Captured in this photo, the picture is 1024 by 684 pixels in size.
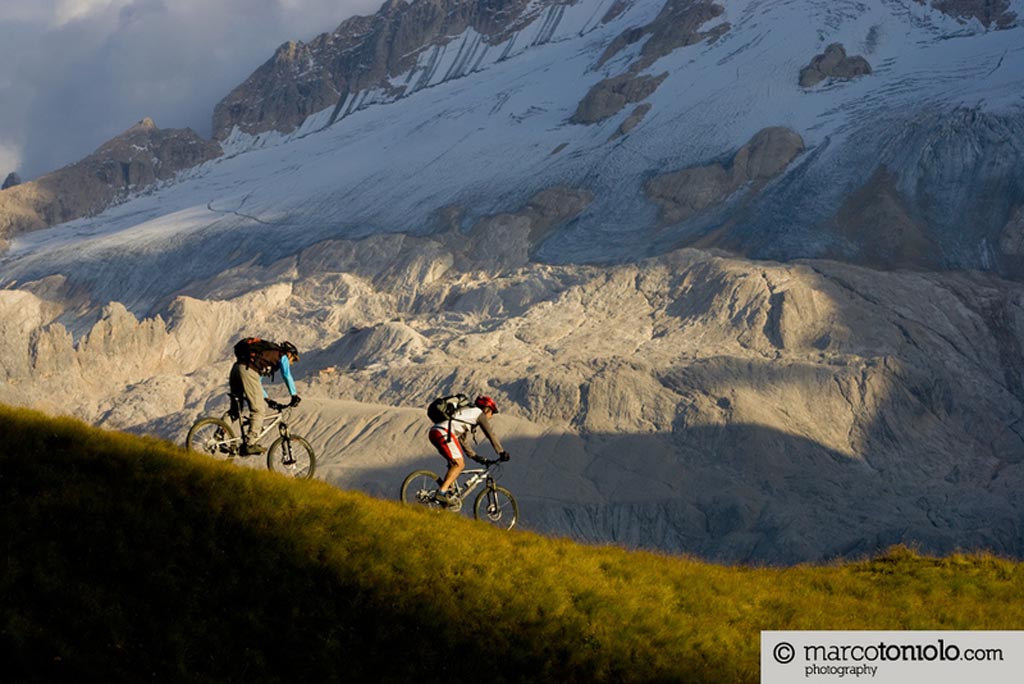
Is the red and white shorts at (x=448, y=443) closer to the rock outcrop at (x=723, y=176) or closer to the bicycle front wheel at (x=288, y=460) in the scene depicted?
the bicycle front wheel at (x=288, y=460)

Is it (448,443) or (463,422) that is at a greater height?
(463,422)

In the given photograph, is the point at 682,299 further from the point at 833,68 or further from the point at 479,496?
the point at 479,496

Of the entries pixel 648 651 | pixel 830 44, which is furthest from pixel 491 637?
pixel 830 44

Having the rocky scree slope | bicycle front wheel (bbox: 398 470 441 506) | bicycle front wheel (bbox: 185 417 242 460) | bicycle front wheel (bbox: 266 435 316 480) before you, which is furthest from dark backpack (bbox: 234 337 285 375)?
the rocky scree slope

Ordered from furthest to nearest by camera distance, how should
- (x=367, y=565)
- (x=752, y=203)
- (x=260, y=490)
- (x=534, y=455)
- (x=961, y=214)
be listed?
1. (x=752, y=203)
2. (x=961, y=214)
3. (x=534, y=455)
4. (x=260, y=490)
5. (x=367, y=565)

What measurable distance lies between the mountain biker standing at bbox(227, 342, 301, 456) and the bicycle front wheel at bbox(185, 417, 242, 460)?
0.60ft

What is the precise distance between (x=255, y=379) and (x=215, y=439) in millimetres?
1122

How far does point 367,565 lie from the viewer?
14.9 metres

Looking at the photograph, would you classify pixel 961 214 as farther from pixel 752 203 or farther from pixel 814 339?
pixel 814 339

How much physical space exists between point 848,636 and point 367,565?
20.1 feet

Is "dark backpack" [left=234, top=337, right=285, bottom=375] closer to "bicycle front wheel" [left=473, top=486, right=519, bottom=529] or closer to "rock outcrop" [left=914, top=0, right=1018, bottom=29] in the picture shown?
"bicycle front wheel" [left=473, top=486, right=519, bottom=529]

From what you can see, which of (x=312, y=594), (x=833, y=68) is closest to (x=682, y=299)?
(x=833, y=68)

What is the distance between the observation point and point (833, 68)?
17300 cm

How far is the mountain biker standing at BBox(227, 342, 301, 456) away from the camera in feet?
59.1
